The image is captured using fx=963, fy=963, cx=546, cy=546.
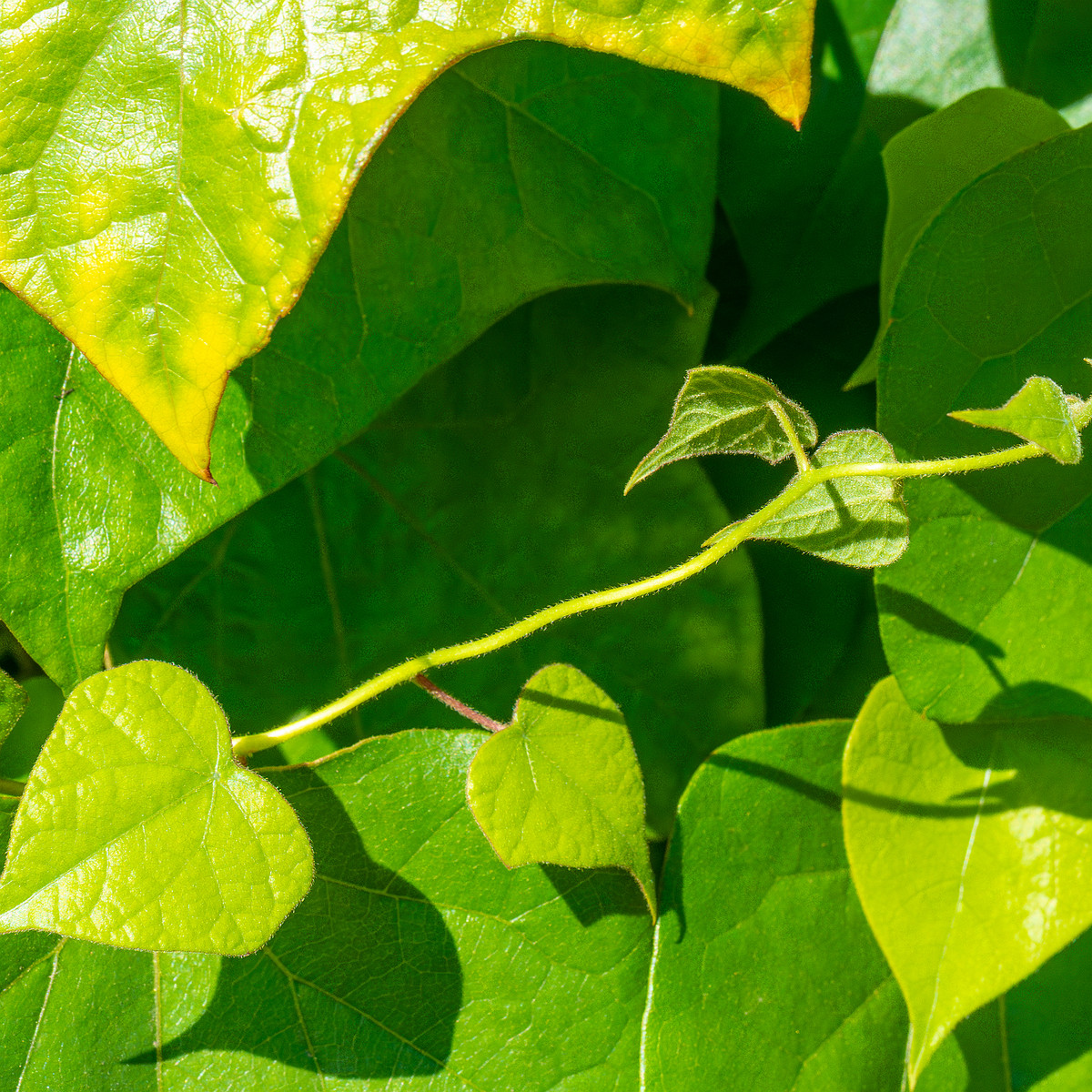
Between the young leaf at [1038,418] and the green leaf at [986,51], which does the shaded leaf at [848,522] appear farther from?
the green leaf at [986,51]

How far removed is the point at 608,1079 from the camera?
61 centimetres

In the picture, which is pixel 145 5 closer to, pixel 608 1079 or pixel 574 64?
pixel 574 64

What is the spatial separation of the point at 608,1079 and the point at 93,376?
52 centimetres

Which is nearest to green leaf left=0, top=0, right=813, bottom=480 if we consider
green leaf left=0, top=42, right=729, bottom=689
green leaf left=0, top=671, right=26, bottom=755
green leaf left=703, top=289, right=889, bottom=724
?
green leaf left=0, top=42, right=729, bottom=689

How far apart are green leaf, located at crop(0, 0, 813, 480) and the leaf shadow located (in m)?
0.28

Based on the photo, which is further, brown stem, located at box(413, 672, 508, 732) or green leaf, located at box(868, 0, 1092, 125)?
green leaf, located at box(868, 0, 1092, 125)

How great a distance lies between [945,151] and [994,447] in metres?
0.19

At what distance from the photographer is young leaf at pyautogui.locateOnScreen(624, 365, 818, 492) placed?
48 cm

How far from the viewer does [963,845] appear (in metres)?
0.64

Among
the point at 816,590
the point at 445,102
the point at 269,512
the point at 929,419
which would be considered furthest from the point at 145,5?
the point at 816,590

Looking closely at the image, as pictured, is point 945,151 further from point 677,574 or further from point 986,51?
point 677,574

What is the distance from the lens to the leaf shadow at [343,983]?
1.88 ft

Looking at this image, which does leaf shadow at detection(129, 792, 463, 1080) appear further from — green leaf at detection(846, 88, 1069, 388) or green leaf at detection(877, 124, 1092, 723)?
green leaf at detection(846, 88, 1069, 388)

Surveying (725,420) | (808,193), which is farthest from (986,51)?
(725,420)
